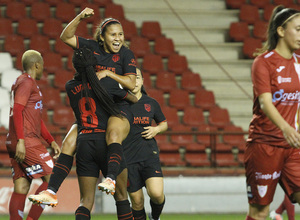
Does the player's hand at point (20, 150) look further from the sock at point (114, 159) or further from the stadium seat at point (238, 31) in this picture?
the stadium seat at point (238, 31)

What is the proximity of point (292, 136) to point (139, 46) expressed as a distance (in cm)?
902

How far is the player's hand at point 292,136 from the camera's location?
436 cm

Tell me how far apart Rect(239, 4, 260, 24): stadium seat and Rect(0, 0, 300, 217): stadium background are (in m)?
0.02

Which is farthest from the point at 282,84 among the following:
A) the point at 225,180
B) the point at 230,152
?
the point at 230,152

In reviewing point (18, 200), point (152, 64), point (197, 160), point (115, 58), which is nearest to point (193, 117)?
point (197, 160)

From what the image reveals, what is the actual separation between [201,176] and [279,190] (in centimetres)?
126

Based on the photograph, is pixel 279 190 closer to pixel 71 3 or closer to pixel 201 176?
pixel 201 176

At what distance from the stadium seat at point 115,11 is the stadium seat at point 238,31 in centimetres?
255

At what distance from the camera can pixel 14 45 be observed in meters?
12.7

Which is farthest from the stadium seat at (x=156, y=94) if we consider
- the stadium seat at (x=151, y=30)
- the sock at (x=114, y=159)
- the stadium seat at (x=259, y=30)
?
the sock at (x=114, y=159)

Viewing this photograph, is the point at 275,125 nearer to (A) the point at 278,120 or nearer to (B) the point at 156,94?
(A) the point at 278,120

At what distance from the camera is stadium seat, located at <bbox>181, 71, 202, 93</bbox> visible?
12617 millimetres

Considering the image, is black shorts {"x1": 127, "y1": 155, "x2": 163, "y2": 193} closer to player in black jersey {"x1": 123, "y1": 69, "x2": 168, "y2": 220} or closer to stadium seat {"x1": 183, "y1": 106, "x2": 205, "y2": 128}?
player in black jersey {"x1": 123, "y1": 69, "x2": 168, "y2": 220}

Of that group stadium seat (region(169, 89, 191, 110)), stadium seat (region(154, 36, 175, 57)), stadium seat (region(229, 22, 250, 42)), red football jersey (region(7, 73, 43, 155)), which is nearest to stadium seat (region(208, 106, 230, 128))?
stadium seat (region(169, 89, 191, 110))
